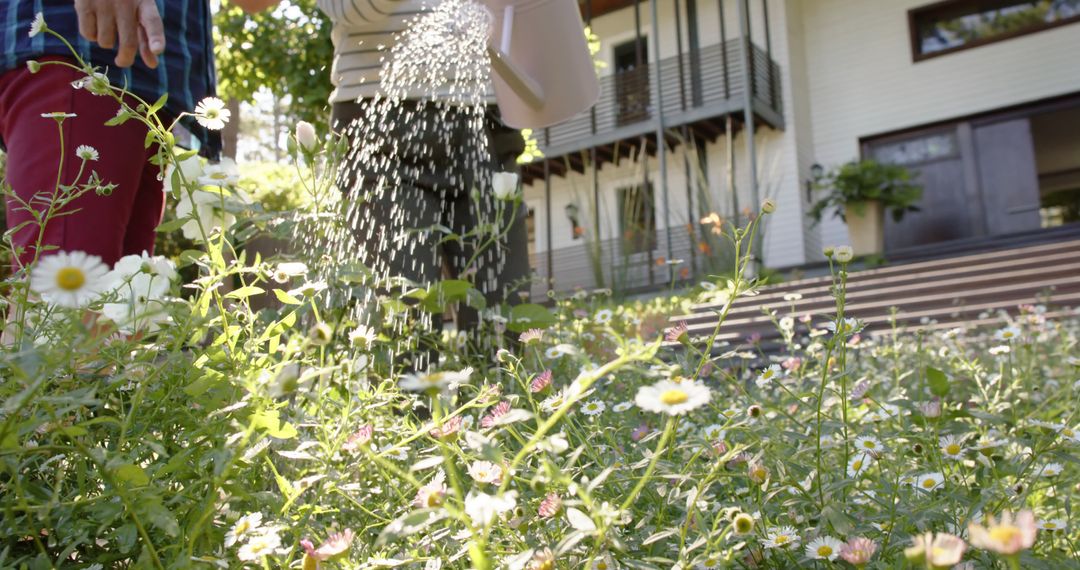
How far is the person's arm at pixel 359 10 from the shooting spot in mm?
1834

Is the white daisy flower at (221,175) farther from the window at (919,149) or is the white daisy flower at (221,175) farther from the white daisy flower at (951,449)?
the window at (919,149)

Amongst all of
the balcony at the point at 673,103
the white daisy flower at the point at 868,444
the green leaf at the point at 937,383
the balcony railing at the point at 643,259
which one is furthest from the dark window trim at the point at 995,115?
the white daisy flower at the point at 868,444

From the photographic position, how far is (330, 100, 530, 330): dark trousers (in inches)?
78.0

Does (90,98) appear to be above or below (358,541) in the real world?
above

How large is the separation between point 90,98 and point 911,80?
11300 millimetres

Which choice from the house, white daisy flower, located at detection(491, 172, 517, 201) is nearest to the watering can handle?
white daisy flower, located at detection(491, 172, 517, 201)

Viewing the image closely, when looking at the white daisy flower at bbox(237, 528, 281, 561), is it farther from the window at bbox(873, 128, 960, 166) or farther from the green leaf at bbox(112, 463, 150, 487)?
the window at bbox(873, 128, 960, 166)

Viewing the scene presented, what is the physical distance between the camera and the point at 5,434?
0.67m

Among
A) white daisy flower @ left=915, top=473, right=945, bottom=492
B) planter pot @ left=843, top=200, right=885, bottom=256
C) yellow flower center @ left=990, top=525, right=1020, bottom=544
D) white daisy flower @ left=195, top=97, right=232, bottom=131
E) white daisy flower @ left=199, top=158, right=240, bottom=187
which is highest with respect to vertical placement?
planter pot @ left=843, top=200, right=885, bottom=256

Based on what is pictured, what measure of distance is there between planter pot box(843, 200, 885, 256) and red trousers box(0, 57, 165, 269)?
28.1ft

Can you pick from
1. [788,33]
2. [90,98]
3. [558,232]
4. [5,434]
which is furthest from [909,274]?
[5,434]

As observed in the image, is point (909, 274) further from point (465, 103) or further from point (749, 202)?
point (465, 103)

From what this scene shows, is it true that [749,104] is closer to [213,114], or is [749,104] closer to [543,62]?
[543,62]

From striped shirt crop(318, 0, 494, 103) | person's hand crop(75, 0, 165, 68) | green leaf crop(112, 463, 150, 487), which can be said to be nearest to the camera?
green leaf crop(112, 463, 150, 487)
